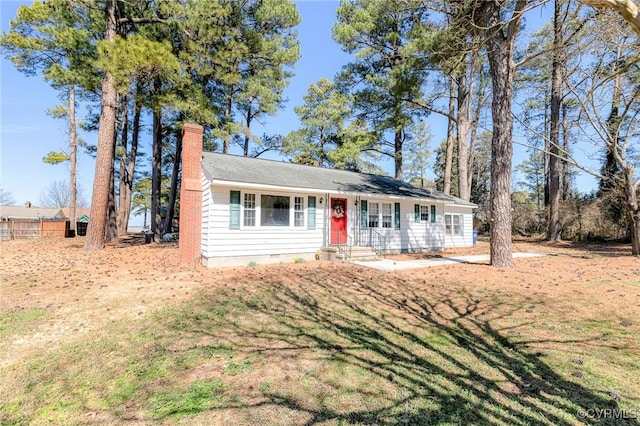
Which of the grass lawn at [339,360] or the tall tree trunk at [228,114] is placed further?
the tall tree trunk at [228,114]

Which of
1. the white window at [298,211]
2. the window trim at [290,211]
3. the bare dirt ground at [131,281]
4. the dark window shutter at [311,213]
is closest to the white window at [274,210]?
the window trim at [290,211]

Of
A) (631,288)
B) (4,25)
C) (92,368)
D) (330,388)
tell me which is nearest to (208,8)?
(4,25)

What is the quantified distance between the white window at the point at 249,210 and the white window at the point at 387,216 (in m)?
6.10

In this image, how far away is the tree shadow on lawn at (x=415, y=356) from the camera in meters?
2.75

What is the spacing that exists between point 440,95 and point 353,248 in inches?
459

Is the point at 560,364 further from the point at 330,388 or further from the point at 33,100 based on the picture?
the point at 33,100

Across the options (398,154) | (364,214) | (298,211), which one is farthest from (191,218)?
(398,154)

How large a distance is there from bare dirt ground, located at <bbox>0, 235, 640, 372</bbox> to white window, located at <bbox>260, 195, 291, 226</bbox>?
164 cm

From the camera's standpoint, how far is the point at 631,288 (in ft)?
22.1

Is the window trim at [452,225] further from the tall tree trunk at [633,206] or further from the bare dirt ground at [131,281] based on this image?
the tall tree trunk at [633,206]

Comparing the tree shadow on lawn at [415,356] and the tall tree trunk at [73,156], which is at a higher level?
the tall tree trunk at [73,156]

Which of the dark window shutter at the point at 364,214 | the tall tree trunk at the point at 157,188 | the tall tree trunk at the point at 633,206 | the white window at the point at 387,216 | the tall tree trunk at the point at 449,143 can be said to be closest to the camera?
the tall tree trunk at the point at 633,206

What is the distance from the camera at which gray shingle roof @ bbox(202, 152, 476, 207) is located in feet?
34.6
